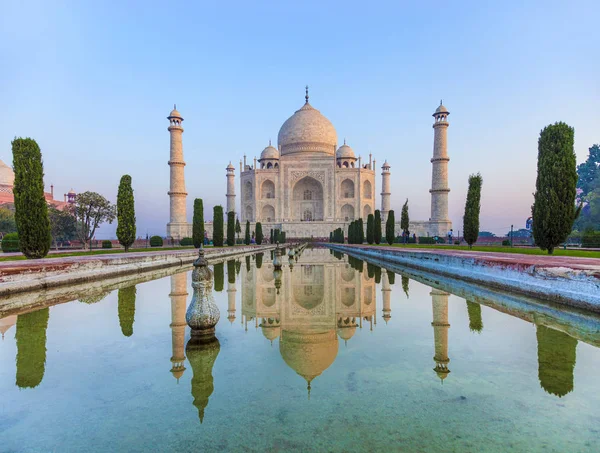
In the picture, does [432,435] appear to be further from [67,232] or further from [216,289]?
[67,232]

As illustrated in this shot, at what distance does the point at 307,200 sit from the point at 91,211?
74.4 feet

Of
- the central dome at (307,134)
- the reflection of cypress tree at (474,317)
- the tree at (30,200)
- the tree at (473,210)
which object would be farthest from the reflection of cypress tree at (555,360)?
the central dome at (307,134)

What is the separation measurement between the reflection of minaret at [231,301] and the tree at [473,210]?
11.4 metres

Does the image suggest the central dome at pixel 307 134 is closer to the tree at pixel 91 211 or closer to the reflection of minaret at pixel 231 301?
the tree at pixel 91 211

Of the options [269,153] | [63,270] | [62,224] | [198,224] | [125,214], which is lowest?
[63,270]

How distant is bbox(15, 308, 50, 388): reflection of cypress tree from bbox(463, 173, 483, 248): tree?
46.5 feet

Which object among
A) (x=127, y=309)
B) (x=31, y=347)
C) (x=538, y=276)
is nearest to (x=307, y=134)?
(x=538, y=276)

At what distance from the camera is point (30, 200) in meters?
9.34

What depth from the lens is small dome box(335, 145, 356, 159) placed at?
41.8 meters

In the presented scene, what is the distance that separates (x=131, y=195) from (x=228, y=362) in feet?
46.8

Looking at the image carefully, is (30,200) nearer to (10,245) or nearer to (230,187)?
(10,245)

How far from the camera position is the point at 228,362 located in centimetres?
235

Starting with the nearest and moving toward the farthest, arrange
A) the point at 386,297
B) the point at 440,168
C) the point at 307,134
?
the point at 386,297, the point at 440,168, the point at 307,134

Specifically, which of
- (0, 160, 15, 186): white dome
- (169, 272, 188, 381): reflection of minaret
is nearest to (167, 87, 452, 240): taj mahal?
(0, 160, 15, 186): white dome
